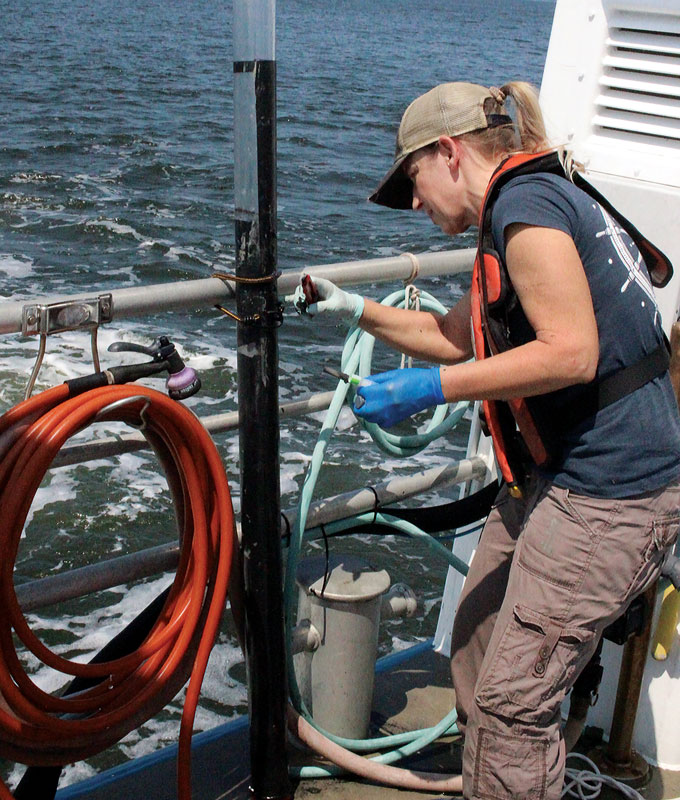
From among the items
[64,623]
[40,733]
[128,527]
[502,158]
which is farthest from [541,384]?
[128,527]

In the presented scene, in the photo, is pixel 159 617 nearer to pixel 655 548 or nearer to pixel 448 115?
pixel 655 548

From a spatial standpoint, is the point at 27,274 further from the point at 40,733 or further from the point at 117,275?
the point at 40,733

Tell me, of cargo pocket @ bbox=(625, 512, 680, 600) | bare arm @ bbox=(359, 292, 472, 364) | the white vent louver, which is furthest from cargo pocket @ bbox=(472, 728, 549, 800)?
the white vent louver

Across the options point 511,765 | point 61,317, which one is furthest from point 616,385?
point 61,317

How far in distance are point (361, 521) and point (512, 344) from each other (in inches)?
27.8

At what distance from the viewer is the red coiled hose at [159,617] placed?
1.86 metres

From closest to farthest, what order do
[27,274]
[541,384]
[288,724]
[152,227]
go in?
1. [541,384]
2. [288,724]
3. [27,274]
4. [152,227]

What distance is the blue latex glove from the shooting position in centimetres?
200

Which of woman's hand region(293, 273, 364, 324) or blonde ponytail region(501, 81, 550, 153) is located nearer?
blonde ponytail region(501, 81, 550, 153)

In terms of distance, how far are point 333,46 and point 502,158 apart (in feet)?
117

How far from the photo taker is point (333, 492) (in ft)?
23.3

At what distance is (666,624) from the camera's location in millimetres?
2588

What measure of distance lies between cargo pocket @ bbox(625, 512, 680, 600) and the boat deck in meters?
0.83

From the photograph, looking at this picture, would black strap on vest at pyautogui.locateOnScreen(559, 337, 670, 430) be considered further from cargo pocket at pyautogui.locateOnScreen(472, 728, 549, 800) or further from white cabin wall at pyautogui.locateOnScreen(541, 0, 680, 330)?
cargo pocket at pyautogui.locateOnScreen(472, 728, 549, 800)
